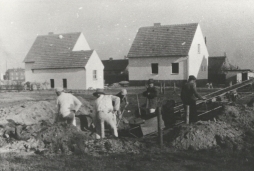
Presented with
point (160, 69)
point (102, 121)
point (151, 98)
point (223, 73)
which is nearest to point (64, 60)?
point (160, 69)

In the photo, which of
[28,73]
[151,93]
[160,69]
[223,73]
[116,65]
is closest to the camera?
[151,93]

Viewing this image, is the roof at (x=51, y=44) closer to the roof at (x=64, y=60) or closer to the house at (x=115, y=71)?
the roof at (x=64, y=60)

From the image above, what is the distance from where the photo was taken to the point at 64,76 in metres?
34.2

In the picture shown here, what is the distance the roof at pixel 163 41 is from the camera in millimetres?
34906

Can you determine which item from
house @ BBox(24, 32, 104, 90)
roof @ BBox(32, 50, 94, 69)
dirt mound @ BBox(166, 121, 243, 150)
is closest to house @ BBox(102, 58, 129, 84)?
house @ BBox(24, 32, 104, 90)

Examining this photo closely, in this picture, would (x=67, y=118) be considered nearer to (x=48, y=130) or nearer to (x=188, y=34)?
(x=48, y=130)

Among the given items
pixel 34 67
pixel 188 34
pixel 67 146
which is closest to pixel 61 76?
pixel 34 67

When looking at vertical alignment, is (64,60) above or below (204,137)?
above

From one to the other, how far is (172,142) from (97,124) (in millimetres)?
2235

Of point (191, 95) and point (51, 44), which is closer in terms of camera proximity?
point (191, 95)

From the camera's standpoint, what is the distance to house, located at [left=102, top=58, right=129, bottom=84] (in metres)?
46.2

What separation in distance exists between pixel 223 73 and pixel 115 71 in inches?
686

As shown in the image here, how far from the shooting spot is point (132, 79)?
3731 centimetres

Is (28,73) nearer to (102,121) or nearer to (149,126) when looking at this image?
(149,126)
